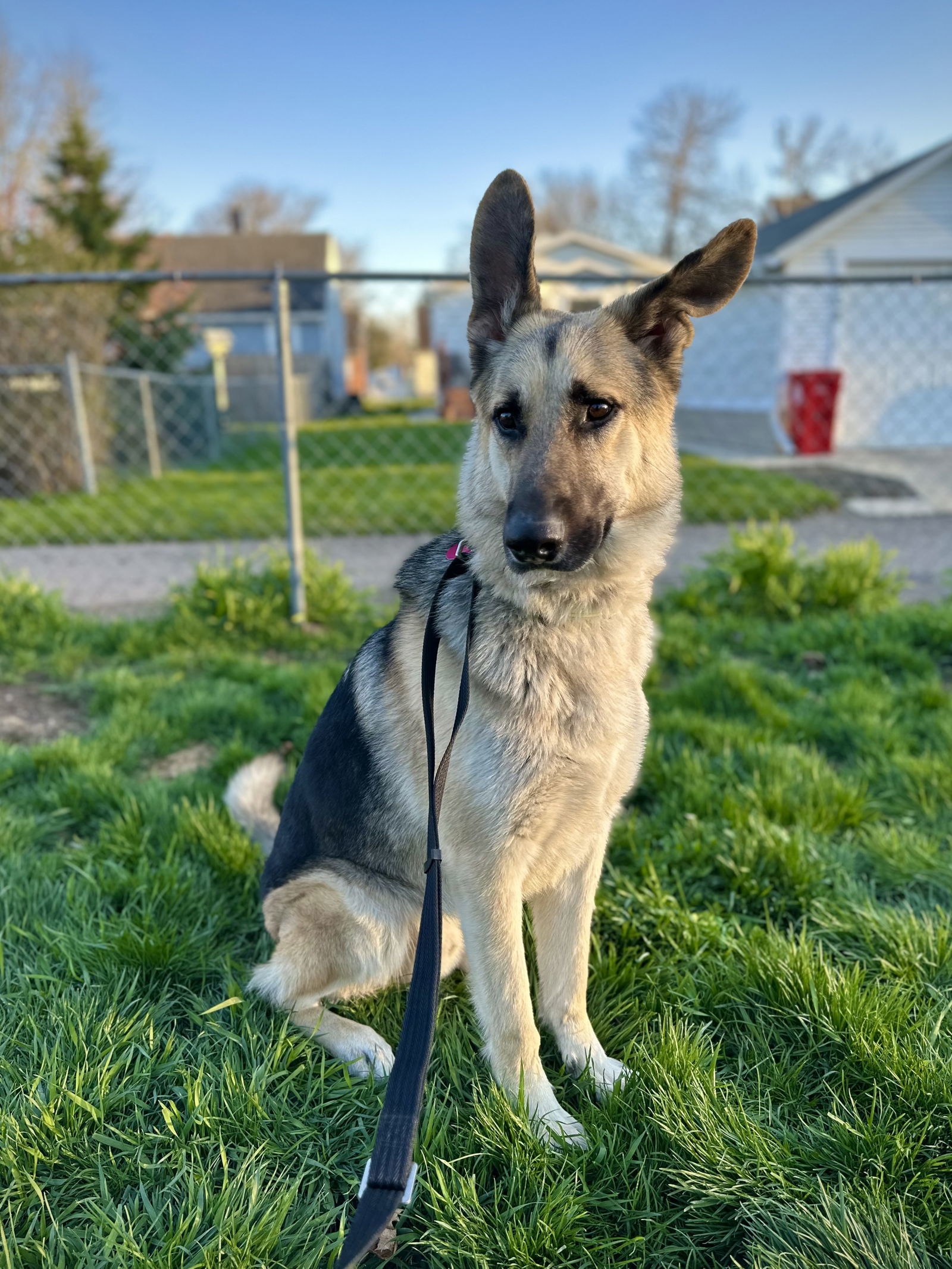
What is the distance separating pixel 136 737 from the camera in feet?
12.2

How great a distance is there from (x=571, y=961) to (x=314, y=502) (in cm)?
857

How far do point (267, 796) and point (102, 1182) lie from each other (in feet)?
4.38

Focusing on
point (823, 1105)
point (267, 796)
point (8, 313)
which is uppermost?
point (8, 313)

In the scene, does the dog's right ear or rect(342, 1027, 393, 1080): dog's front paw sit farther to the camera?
rect(342, 1027, 393, 1080): dog's front paw

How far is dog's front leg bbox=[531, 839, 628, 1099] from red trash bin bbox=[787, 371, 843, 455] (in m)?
13.7

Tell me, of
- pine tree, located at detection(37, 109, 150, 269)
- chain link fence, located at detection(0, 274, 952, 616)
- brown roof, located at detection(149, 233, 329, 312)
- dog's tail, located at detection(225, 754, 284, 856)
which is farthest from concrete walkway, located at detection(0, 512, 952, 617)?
brown roof, located at detection(149, 233, 329, 312)

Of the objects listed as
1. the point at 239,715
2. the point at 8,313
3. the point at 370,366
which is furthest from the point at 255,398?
the point at 370,366

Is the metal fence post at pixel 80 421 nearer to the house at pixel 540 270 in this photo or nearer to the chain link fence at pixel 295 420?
the chain link fence at pixel 295 420

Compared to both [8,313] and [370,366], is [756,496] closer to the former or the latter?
[8,313]

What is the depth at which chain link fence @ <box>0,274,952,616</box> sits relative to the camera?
8.41 m

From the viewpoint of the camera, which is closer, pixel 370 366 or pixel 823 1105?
pixel 823 1105

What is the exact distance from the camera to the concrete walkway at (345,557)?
20.1 feet

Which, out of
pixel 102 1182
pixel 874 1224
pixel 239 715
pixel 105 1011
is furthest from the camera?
pixel 239 715

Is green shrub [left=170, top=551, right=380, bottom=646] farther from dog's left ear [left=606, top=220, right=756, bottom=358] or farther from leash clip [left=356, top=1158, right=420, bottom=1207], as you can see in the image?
leash clip [left=356, top=1158, right=420, bottom=1207]
